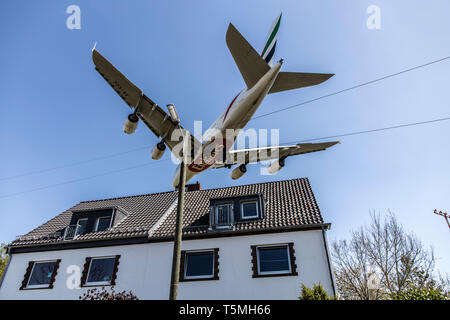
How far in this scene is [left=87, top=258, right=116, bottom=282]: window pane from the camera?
50.3 ft

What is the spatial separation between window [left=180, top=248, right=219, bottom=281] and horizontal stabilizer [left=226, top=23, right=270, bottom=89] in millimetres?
9251

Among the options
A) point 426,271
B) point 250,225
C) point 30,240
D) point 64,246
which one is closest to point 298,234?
point 250,225

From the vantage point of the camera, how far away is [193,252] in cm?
1515

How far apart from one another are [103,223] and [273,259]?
11274 mm

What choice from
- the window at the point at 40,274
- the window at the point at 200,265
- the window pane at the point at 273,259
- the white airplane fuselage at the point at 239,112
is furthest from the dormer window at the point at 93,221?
the window pane at the point at 273,259

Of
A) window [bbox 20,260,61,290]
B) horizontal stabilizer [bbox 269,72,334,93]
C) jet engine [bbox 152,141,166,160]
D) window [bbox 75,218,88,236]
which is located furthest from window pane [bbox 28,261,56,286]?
horizontal stabilizer [bbox 269,72,334,93]

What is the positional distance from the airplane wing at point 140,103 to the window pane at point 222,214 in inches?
261

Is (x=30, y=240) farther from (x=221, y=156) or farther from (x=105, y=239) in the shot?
(x=221, y=156)

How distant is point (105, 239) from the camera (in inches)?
640

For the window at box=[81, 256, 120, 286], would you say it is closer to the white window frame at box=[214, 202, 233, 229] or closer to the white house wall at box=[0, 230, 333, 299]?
the white house wall at box=[0, 230, 333, 299]

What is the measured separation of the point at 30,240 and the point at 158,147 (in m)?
13.5

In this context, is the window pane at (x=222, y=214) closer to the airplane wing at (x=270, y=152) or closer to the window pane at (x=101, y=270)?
the airplane wing at (x=270, y=152)
